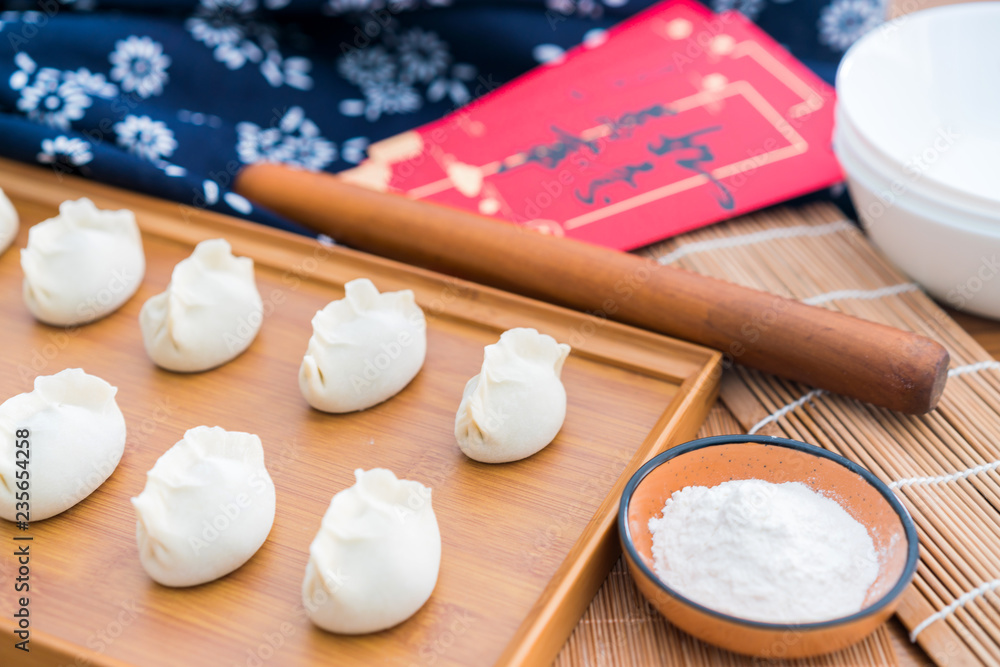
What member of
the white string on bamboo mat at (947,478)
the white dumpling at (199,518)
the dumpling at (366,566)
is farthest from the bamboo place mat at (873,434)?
the white dumpling at (199,518)

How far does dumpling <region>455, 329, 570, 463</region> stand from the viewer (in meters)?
1.13

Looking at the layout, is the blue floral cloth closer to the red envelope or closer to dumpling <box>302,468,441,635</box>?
the red envelope

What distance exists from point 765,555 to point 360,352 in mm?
598

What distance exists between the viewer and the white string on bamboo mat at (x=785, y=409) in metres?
1.28

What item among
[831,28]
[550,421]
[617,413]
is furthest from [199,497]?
[831,28]

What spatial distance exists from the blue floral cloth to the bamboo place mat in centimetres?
64

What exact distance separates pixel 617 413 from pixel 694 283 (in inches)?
10.1

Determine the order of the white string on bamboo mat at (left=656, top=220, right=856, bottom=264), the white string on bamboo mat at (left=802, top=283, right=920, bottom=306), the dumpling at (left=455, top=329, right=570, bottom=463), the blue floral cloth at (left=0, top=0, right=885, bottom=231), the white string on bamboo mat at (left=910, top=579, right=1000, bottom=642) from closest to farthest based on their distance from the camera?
the white string on bamboo mat at (left=910, top=579, right=1000, bottom=642) < the dumpling at (left=455, top=329, right=570, bottom=463) < the white string on bamboo mat at (left=802, top=283, right=920, bottom=306) < the white string on bamboo mat at (left=656, top=220, right=856, bottom=264) < the blue floral cloth at (left=0, top=0, right=885, bottom=231)

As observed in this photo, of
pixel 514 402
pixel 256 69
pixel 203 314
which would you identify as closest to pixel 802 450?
pixel 514 402

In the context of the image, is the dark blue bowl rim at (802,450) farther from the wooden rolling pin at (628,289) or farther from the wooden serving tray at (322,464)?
the wooden rolling pin at (628,289)

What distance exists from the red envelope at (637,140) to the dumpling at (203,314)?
477 millimetres

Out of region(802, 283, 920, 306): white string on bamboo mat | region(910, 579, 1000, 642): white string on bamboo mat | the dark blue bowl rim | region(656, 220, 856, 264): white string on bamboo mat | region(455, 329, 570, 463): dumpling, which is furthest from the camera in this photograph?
region(656, 220, 856, 264): white string on bamboo mat

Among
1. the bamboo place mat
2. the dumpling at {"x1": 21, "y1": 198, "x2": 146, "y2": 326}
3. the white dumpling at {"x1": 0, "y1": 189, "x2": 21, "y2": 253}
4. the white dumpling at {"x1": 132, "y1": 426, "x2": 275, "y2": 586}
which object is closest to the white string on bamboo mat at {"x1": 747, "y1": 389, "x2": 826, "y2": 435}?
the bamboo place mat

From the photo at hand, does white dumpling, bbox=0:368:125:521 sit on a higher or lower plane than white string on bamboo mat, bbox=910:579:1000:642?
lower
